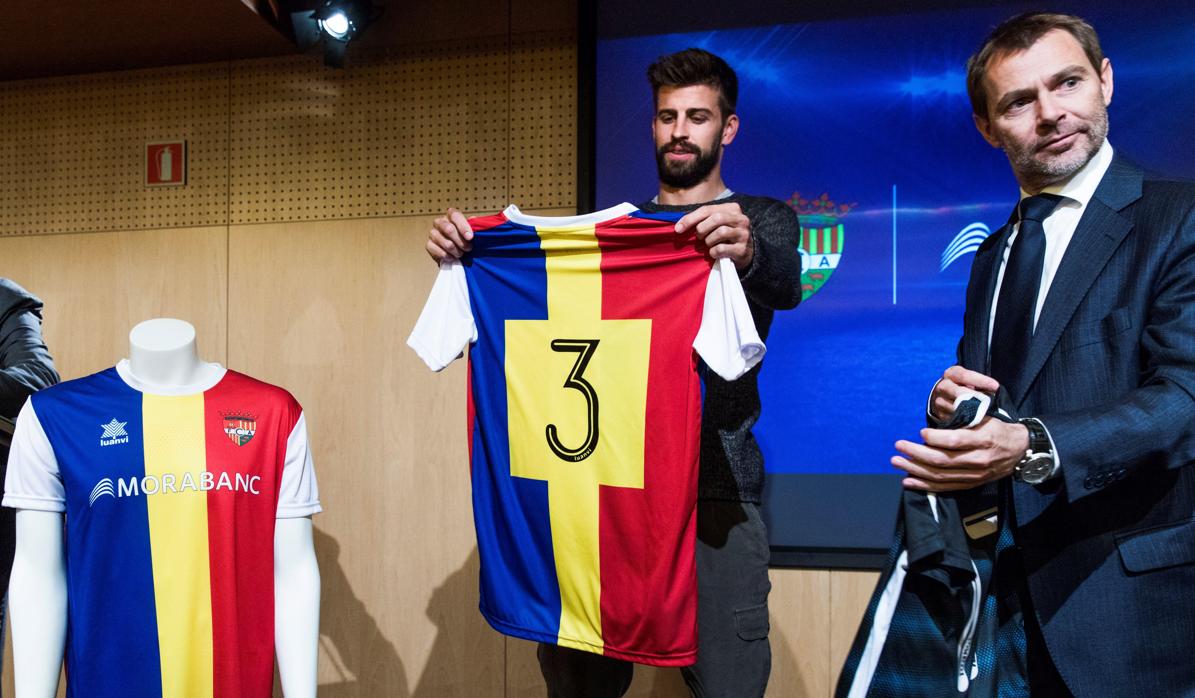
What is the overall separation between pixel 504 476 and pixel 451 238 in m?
0.60

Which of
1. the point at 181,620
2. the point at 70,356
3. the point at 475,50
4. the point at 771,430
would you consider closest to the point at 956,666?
the point at 181,620

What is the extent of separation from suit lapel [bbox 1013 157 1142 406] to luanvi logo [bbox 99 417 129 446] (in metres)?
1.72

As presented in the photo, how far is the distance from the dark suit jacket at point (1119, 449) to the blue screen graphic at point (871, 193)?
157 centimetres

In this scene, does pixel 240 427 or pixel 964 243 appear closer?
pixel 240 427

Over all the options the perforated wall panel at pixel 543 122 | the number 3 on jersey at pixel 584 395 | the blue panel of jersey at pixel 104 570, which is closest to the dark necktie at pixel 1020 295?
the number 3 on jersey at pixel 584 395

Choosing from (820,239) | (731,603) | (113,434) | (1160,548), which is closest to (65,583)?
(113,434)

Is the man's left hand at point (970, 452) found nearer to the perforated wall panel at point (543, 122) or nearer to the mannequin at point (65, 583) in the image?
the mannequin at point (65, 583)

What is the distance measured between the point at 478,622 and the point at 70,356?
6.82ft

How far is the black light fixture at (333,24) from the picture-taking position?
137 inches

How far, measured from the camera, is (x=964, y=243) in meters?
3.11

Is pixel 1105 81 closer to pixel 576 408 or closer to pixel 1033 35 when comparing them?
pixel 1033 35

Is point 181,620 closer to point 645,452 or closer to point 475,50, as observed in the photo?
point 645,452

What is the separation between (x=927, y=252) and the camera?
3131 mm

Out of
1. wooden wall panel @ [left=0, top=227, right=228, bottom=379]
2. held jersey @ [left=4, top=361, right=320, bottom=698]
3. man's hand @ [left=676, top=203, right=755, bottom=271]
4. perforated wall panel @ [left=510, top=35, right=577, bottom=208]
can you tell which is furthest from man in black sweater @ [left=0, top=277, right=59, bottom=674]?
man's hand @ [left=676, top=203, right=755, bottom=271]
